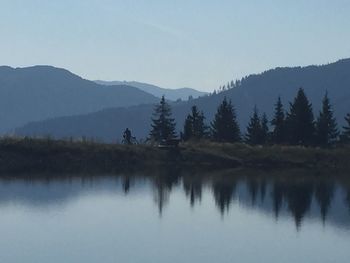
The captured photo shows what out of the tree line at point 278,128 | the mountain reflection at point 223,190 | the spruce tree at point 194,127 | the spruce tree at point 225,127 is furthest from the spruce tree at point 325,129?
the mountain reflection at point 223,190

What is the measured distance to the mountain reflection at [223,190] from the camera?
35281 mm

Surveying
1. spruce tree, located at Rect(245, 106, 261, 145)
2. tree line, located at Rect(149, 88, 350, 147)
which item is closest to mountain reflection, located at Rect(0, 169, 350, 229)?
tree line, located at Rect(149, 88, 350, 147)

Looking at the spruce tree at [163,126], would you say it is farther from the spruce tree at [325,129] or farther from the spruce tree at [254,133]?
the spruce tree at [325,129]

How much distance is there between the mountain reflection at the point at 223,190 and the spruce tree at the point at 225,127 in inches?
598

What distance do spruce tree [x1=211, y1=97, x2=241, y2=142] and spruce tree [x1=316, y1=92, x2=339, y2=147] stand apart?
23.7 ft

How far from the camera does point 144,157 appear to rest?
182 feet

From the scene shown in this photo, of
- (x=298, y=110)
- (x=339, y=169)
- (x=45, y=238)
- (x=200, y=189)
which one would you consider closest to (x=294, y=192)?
(x=200, y=189)

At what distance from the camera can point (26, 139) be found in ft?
176

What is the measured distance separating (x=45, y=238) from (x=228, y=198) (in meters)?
15.2

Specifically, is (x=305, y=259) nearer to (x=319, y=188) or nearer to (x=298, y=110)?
(x=319, y=188)

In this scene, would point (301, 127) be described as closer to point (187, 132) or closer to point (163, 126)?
point (187, 132)

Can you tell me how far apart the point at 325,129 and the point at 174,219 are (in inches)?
1462

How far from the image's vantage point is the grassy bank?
5203 centimetres

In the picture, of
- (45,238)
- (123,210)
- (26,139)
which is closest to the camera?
(45,238)
